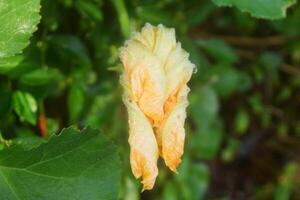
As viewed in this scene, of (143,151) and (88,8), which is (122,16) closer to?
(88,8)

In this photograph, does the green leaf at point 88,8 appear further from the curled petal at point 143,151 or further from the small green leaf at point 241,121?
the small green leaf at point 241,121

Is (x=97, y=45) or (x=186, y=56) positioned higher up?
(x=186, y=56)

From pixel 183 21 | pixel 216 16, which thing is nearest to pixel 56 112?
pixel 183 21

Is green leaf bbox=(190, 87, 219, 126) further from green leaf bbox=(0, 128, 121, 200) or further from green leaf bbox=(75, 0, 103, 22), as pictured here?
green leaf bbox=(0, 128, 121, 200)

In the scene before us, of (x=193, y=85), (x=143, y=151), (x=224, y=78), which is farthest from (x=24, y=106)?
(x=224, y=78)

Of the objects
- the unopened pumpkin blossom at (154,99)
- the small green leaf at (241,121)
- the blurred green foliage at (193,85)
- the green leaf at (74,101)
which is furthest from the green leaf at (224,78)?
the unopened pumpkin blossom at (154,99)

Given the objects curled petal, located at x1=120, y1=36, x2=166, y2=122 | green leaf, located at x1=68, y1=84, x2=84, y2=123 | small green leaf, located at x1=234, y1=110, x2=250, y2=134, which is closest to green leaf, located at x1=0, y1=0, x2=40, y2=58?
curled petal, located at x1=120, y1=36, x2=166, y2=122

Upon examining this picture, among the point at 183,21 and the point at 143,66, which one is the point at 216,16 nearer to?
the point at 183,21
